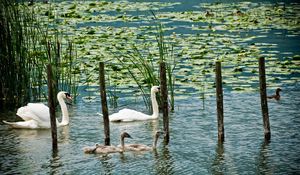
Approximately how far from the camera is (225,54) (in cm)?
2348

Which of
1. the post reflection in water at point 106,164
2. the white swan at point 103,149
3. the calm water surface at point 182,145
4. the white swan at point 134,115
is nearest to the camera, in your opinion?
the post reflection in water at point 106,164

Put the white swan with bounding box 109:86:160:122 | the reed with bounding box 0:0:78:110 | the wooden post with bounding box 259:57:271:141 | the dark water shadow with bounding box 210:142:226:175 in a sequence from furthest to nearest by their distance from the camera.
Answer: the reed with bounding box 0:0:78:110 → the white swan with bounding box 109:86:160:122 → the wooden post with bounding box 259:57:271:141 → the dark water shadow with bounding box 210:142:226:175

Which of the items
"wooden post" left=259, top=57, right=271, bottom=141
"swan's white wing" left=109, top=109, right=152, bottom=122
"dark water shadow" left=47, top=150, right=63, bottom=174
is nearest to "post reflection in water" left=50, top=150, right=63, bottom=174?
"dark water shadow" left=47, top=150, right=63, bottom=174

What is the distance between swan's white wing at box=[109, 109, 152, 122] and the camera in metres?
17.3

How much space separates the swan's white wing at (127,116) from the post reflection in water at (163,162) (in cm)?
264

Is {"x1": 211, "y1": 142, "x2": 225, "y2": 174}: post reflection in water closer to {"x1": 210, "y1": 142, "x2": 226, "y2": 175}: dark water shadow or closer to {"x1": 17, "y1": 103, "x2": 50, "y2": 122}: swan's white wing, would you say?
{"x1": 210, "y1": 142, "x2": 226, "y2": 175}: dark water shadow

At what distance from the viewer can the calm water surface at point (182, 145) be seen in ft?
44.4

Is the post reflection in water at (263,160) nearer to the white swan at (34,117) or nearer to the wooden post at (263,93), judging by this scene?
the wooden post at (263,93)

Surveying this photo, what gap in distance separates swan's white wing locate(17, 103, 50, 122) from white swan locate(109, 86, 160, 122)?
4.35 feet

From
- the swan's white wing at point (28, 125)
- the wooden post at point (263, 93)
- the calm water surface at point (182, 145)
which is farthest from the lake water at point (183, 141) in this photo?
the wooden post at point (263, 93)

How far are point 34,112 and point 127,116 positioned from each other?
6.00 feet

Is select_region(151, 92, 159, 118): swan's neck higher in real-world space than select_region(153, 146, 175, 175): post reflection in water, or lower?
higher

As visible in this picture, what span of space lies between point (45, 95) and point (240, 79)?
4.83 metres

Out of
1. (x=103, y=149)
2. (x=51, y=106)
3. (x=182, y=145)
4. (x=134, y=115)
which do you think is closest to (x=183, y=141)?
(x=182, y=145)
